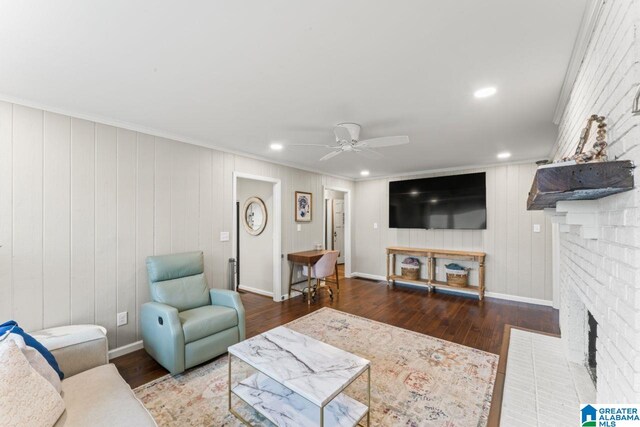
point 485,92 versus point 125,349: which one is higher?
point 485,92

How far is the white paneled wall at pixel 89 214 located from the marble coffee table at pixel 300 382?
169 centimetres

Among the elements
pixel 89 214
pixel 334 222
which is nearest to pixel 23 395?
pixel 89 214

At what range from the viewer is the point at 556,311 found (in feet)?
13.1

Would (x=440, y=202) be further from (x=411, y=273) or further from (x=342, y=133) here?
(x=342, y=133)

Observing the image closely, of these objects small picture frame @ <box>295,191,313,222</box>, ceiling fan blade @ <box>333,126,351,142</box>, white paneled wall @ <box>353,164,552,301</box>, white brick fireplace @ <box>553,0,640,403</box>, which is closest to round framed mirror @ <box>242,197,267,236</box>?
small picture frame @ <box>295,191,313,222</box>

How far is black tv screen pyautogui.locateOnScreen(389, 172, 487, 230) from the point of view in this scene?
15.7ft

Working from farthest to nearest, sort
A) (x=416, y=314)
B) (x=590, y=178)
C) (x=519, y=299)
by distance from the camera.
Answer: (x=519, y=299) < (x=416, y=314) < (x=590, y=178)

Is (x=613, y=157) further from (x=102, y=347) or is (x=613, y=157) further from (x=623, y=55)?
(x=102, y=347)

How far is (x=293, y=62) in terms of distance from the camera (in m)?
1.75

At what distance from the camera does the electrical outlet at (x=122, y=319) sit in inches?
110

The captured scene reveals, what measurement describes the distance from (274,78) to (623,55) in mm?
1743

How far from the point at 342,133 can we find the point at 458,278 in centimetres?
348

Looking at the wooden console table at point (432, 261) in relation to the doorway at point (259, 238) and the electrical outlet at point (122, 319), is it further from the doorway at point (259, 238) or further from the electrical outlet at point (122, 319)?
the electrical outlet at point (122, 319)

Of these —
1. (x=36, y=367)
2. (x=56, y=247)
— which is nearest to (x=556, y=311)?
(x=36, y=367)
